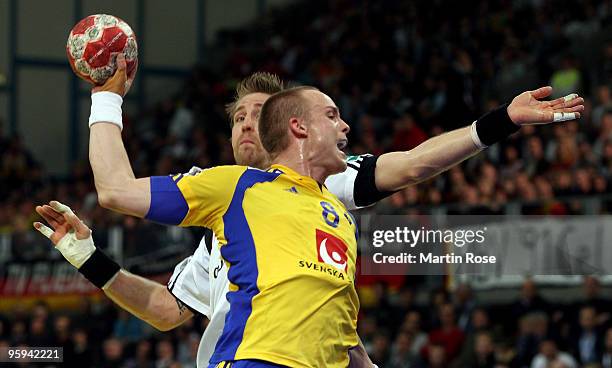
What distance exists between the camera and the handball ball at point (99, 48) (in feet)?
14.3

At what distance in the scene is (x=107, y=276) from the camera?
4.87 m

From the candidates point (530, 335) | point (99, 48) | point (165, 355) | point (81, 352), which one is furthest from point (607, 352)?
point (99, 48)

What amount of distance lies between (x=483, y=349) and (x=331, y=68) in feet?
31.2

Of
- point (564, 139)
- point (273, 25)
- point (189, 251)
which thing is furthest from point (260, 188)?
point (273, 25)

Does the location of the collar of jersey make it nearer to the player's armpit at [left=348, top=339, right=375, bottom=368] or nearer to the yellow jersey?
the yellow jersey

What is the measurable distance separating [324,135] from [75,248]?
1.21 metres

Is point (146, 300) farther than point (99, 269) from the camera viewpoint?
Yes

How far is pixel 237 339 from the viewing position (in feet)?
13.2

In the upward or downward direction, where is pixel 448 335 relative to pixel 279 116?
downward

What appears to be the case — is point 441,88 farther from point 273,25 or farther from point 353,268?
point 353,268

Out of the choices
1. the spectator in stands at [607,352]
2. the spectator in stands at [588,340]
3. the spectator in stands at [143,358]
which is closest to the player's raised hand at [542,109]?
the spectator in stands at [607,352]

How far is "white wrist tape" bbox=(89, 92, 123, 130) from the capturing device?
4094 mm

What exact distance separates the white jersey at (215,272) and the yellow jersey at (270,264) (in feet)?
1.12

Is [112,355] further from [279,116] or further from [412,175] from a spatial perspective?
[279,116]
